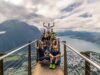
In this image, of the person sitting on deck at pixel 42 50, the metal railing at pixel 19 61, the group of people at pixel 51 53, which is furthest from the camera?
the person sitting on deck at pixel 42 50

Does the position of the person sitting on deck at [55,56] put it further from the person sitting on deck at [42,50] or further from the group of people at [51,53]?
the person sitting on deck at [42,50]

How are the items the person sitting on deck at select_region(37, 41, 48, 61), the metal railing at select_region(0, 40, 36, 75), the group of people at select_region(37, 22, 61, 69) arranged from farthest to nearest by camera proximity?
the person sitting on deck at select_region(37, 41, 48, 61) → the group of people at select_region(37, 22, 61, 69) → the metal railing at select_region(0, 40, 36, 75)

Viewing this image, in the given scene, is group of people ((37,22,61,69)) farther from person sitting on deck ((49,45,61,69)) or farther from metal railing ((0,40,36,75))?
metal railing ((0,40,36,75))

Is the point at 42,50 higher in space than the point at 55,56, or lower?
higher

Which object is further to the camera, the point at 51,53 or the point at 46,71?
the point at 51,53

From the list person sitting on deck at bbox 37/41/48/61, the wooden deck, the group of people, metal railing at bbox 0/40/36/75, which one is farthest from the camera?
person sitting on deck at bbox 37/41/48/61

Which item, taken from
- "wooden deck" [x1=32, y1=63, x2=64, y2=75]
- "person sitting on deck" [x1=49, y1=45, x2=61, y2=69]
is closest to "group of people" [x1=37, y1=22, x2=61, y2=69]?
"person sitting on deck" [x1=49, y1=45, x2=61, y2=69]

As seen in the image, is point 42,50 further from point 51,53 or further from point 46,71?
point 46,71

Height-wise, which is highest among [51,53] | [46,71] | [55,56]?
[51,53]

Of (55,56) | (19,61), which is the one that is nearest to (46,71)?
(55,56)

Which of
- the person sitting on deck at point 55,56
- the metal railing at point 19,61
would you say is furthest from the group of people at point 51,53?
the metal railing at point 19,61

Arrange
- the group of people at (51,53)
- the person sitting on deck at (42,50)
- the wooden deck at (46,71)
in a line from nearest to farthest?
the wooden deck at (46,71) < the group of people at (51,53) < the person sitting on deck at (42,50)

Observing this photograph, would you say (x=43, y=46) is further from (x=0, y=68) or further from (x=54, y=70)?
(x=0, y=68)
